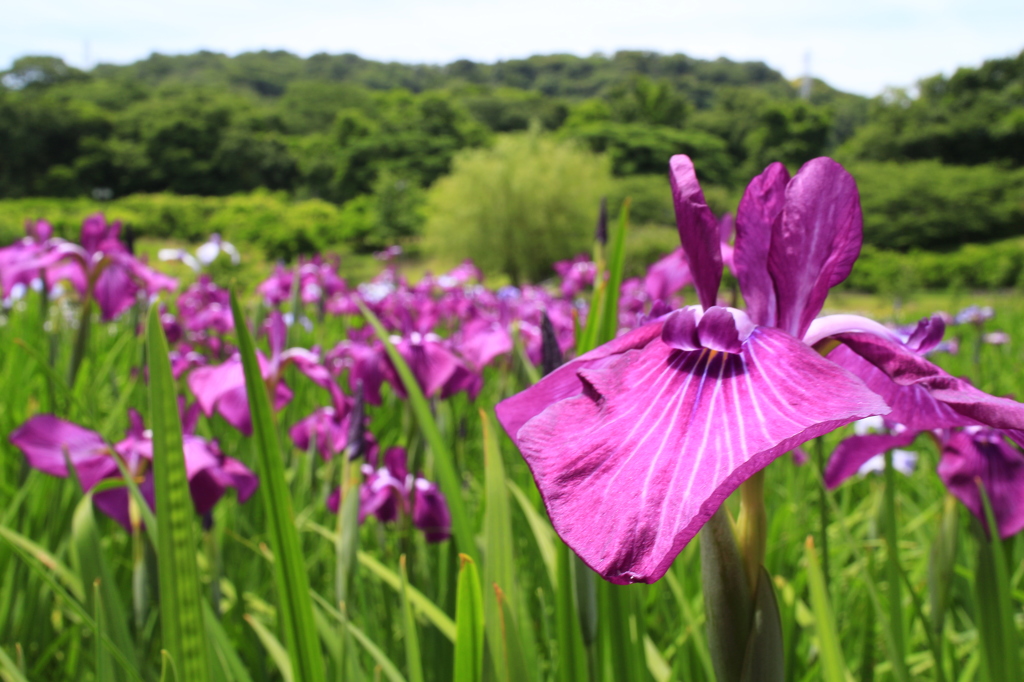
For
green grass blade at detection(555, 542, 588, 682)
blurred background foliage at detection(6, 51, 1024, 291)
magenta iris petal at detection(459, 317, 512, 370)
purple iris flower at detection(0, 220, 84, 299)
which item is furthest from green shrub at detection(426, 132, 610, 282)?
green grass blade at detection(555, 542, 588, 682)

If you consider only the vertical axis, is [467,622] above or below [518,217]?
above

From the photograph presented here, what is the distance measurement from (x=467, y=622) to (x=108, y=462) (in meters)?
0.90

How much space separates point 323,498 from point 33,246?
1480 mm

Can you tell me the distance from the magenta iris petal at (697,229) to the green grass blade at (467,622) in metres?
0.36

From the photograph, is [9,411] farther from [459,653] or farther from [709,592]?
[709,592]

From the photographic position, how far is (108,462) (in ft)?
4.09

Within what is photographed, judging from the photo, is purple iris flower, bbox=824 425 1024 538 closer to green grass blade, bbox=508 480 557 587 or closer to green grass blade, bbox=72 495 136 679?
green grass blade, bbox=508 480 557 587

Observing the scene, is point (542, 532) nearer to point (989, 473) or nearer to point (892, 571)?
point (892, 571)

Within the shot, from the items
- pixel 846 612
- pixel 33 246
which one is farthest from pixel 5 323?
pixel 846 612

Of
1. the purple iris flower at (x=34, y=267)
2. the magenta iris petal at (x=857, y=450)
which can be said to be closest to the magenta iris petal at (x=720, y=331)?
the magenta iris petal at (x=857, y=450)

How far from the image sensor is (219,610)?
4.21 ft

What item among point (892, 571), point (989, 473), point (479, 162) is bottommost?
point (892, 571)

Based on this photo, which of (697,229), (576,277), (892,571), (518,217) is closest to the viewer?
(697,229)

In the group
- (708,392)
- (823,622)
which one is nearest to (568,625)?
(823,622)
